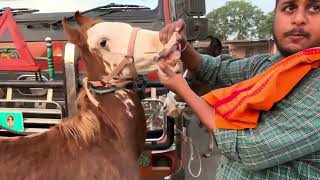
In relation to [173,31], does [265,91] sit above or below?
below

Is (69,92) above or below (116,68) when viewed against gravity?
below

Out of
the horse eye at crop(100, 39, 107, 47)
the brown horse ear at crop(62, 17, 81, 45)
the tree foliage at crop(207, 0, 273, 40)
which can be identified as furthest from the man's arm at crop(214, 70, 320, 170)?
the tree foliage at crop(207, 0, 273, 40)

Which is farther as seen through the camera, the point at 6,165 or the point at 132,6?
the point at 132,6

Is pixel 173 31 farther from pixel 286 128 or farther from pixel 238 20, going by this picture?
pixel 238 20

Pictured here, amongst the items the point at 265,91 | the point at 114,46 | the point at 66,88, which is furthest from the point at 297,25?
the point at 66,88

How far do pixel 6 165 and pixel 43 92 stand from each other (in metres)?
1.73

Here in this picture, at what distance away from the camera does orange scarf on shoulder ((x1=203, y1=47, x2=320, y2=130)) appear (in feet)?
5.96

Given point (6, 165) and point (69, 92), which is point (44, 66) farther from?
point (6, 165)

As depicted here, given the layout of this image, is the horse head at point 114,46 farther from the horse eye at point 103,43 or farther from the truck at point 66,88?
the truck at point 66,88

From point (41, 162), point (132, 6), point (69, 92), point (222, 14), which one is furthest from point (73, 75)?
point (222, 14)

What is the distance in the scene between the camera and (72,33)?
2.68 m

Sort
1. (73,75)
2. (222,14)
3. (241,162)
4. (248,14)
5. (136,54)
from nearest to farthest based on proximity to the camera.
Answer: (241,162) → (136,54) → (73,75) → (222,14) → (248,14)

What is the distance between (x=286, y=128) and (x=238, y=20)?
88.5 ft

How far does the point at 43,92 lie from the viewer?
4152 mm
